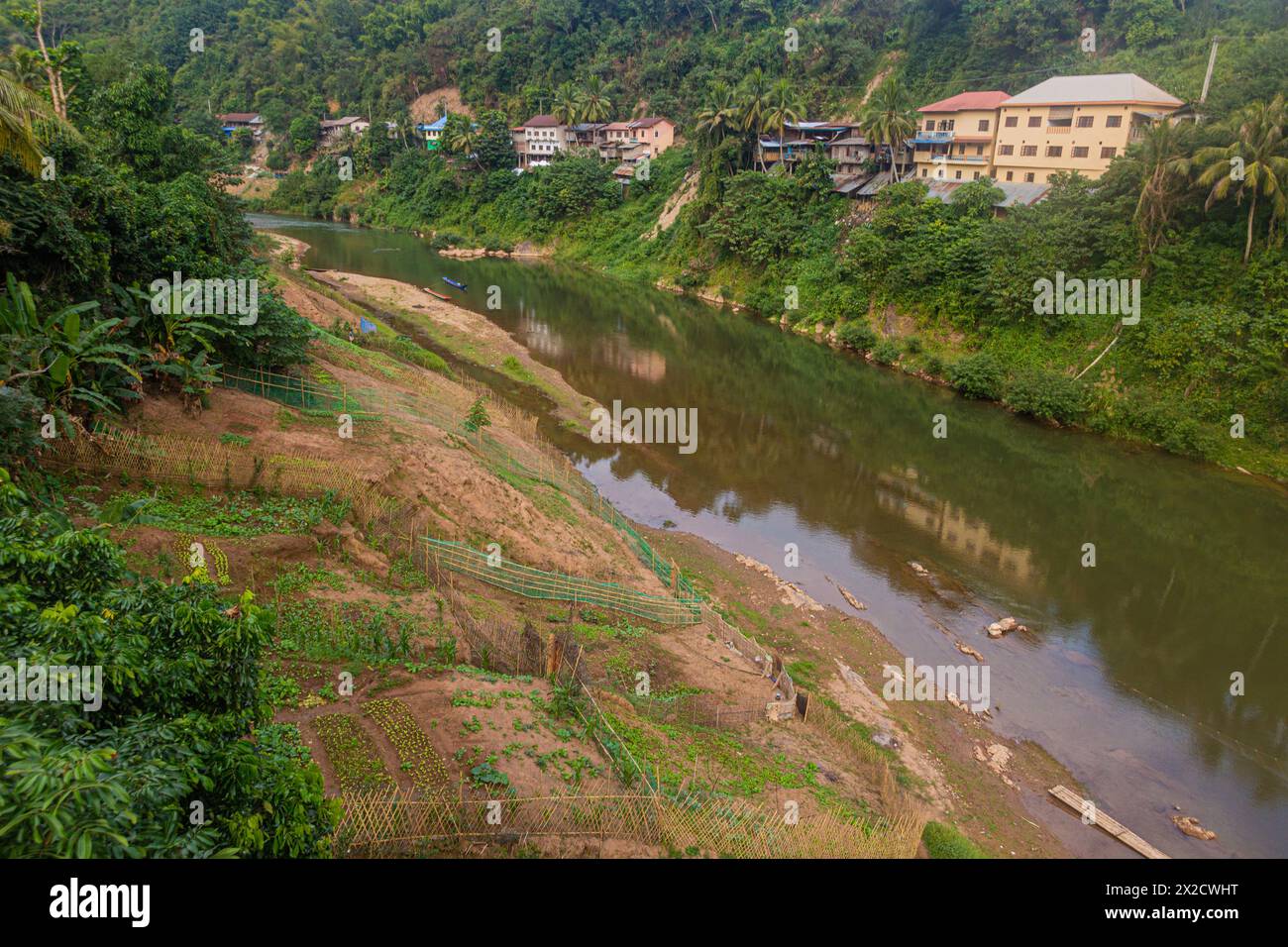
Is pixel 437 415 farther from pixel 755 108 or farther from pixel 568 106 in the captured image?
pixel 568 106

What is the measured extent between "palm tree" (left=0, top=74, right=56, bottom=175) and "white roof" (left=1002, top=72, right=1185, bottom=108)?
57871mm

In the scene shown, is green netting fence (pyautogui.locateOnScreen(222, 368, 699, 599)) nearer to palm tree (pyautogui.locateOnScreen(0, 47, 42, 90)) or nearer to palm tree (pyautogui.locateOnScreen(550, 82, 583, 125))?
palm tree (pyautogui.locateOnScreen(0, 47, 42, 90))

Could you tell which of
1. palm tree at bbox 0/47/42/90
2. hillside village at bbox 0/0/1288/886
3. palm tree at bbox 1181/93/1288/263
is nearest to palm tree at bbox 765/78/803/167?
hillside village at bbox 0/0/1288/886

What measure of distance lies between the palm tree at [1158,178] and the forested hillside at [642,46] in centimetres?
484

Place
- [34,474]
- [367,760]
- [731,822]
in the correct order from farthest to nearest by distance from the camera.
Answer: [34,474] < [731,822] < [367,760]

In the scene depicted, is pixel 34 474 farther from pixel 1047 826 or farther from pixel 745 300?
pixel 745 300

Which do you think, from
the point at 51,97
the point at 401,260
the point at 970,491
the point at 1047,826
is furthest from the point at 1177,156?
the point at 401,260

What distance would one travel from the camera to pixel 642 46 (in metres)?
111

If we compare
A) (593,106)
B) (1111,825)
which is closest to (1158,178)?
(1111,825)

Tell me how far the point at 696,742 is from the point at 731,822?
3.54 m

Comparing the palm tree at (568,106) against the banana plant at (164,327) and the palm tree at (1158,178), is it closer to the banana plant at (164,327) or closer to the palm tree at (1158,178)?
the palm tree at (1158,178)

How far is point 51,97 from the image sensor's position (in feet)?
130

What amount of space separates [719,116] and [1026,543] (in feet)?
178
